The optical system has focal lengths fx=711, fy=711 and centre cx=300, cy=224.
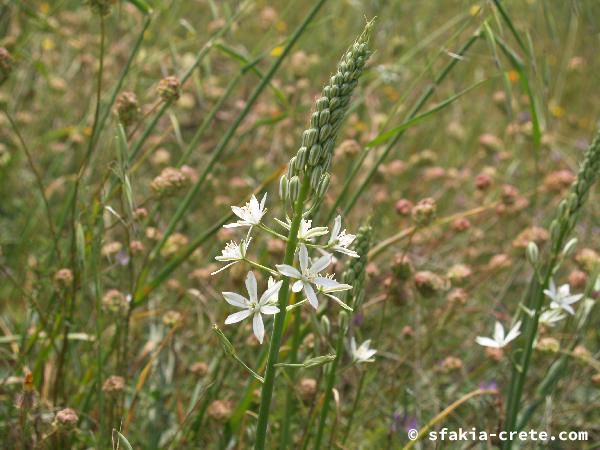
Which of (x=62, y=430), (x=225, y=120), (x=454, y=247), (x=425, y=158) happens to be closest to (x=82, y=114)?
(x=225, y=120)

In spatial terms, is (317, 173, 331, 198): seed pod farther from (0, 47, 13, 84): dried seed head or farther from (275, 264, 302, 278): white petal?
(0, 47, 13, 84): dried seed head

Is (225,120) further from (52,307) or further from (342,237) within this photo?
(342,237)

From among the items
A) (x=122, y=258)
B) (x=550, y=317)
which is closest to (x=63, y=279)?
(x=122, y=258)

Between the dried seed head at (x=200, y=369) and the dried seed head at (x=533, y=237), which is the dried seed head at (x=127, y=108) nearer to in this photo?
the dried seed head at (x=200, y=369)

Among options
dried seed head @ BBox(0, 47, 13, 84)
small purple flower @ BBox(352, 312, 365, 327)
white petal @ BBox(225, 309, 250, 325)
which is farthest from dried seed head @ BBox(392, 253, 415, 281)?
dried seed head @ BBox(0, 47, 13, 84)

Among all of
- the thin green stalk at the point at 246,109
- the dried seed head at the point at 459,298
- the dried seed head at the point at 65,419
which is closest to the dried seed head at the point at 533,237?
the dried seed head at the point at 459,298
